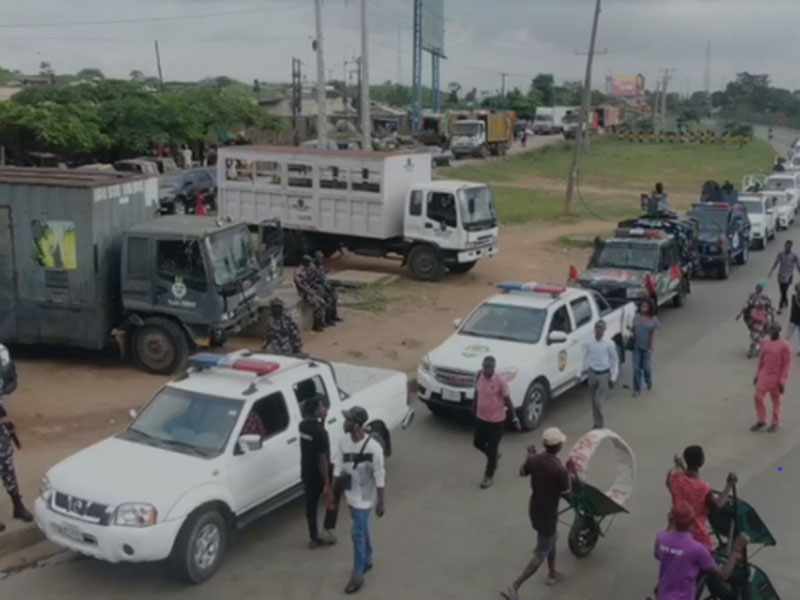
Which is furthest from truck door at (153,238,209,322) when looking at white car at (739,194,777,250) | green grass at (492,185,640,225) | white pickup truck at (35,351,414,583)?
white car at (739,194,777,250)

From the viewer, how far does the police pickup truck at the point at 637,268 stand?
60.4 ft

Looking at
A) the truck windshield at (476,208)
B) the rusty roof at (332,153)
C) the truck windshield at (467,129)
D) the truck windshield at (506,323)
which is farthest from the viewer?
the truck windshield at (467,129)

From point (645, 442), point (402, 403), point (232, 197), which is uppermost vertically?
point (232, 197)

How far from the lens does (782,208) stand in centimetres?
3484

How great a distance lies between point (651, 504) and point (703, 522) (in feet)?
8.76

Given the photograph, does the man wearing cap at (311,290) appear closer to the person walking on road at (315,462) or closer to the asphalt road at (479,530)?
the asphalt road at (479,530)

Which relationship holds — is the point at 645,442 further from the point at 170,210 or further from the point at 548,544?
the point at 170,210

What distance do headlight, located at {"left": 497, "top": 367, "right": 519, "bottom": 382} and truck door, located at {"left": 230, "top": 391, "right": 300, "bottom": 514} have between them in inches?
139

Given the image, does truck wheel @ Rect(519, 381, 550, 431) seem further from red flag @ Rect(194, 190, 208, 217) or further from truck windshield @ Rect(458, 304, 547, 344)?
red flag @ Rect(194, 190, 208, 217)

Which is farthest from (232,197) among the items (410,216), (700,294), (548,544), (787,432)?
(548,544)

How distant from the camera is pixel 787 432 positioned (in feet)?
41.6

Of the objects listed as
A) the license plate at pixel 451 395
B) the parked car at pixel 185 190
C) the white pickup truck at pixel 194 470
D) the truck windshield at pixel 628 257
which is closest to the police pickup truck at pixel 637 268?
the truck windshield at pixel 628 257

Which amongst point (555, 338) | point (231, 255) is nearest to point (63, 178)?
point (231, 255)

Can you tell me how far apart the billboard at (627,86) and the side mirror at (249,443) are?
576 feet
